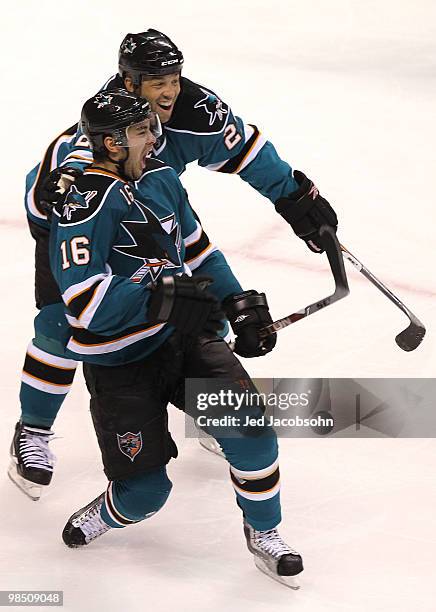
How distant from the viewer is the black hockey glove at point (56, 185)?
2980mm

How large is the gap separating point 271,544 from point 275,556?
0.11ft

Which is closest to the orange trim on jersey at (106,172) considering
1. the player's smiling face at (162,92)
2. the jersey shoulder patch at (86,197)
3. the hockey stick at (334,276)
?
the jersey shoulder patch at (86,197)

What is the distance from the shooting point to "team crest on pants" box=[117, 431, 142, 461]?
3.05 meters

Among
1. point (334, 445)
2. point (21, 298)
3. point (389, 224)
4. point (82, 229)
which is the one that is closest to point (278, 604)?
point (334, 445)

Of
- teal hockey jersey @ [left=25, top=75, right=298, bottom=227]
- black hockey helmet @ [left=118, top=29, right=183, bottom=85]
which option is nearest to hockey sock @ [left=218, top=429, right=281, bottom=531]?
teal hockey jersey @ [left=25, top=75, right=298, bottom=227]

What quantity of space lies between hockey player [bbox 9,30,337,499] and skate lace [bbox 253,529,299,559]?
24.8 inches

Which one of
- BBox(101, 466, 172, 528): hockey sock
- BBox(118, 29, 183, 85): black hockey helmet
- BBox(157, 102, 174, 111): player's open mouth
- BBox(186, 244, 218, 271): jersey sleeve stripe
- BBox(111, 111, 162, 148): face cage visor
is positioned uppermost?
BBox(118, 29, 183, 85): black hockey helmet

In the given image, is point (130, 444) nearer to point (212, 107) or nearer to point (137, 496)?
point (137, 496)

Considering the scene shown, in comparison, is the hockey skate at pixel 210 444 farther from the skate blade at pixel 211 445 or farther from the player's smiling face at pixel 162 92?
the player's smiling face at pixel 162 92

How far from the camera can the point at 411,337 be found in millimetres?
3648

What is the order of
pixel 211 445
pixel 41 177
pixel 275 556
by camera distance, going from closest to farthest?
pixel 275 556, pixel 41 177, pixel 211 445

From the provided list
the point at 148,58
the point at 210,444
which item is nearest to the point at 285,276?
the point at 210,444

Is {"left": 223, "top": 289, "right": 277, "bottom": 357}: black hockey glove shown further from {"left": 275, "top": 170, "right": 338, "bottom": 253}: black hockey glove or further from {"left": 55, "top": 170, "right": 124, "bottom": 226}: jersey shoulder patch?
{"left": 55, "top": 170, "right": 124, "bottom": 226}: jersey shoulder patch

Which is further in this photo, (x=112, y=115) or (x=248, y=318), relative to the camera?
(x=248, y=318)
